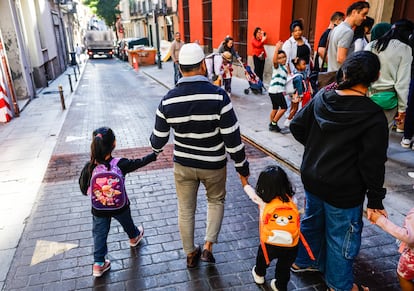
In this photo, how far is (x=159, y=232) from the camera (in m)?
3.73

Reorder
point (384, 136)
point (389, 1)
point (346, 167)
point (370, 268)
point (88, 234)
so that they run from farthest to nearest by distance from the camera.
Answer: point (389, 1) < point (88, 234) < point (370, 268) < point (346, 167) < point (384, 136)

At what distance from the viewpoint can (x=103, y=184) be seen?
2.89 metres

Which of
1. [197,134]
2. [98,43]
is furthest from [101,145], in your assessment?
[98,43]

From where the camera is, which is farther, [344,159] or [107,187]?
[107,187]

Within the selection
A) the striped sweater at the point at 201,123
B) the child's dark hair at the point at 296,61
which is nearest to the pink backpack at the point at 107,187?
the striped sweater at the point at 201,123

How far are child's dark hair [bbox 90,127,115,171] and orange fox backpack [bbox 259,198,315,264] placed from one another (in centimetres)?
142

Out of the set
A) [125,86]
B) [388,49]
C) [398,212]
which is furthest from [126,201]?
A: [125,86]

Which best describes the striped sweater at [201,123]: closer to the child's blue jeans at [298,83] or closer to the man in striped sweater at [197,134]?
the man in striped sweater at [197,134]

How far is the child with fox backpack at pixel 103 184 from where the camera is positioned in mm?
2857

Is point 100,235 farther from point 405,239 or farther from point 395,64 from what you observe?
point 395,64

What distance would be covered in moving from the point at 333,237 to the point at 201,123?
4.39 feet

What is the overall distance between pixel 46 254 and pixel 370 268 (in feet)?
10.4

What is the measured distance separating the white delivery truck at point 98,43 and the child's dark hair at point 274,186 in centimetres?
3184

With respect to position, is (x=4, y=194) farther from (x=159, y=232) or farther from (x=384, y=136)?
(x=384, y=136)
